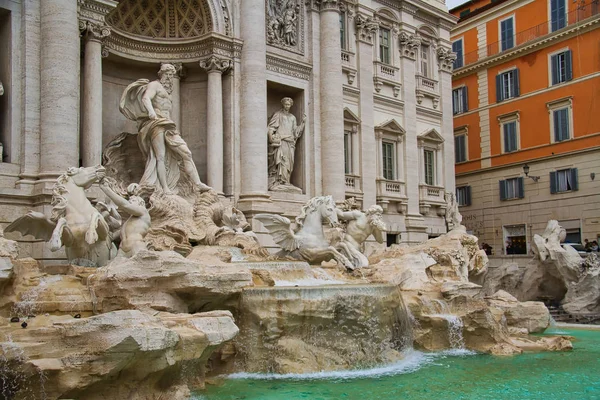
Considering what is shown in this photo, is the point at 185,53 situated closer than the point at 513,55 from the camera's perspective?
Yes

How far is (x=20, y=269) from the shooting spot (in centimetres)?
1027

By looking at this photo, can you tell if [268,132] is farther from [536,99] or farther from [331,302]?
[536,99]

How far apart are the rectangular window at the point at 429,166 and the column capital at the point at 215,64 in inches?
427

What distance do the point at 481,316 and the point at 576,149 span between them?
17885 mm

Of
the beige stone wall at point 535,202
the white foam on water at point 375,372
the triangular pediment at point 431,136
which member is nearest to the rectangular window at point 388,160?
the triangular pediment at point 431,136

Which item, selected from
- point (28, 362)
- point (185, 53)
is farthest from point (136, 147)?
point (28, 362)

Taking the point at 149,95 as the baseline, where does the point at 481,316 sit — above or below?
below

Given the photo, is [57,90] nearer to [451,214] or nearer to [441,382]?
[441,382]

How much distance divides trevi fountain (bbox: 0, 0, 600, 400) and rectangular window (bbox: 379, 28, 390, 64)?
3.57 metres

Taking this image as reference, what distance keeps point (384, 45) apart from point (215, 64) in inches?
349

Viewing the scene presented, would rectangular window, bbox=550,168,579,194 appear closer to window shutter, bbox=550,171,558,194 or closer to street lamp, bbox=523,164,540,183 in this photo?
window shutter, bbox=550,171,558,194

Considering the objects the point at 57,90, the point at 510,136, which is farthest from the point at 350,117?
the point at 510,136

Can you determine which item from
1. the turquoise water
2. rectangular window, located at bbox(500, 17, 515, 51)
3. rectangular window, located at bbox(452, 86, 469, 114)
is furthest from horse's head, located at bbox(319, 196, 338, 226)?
rectangular window, located at bbox(452, 86, 469, 114)

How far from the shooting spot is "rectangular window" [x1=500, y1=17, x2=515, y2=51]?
1248 inches
